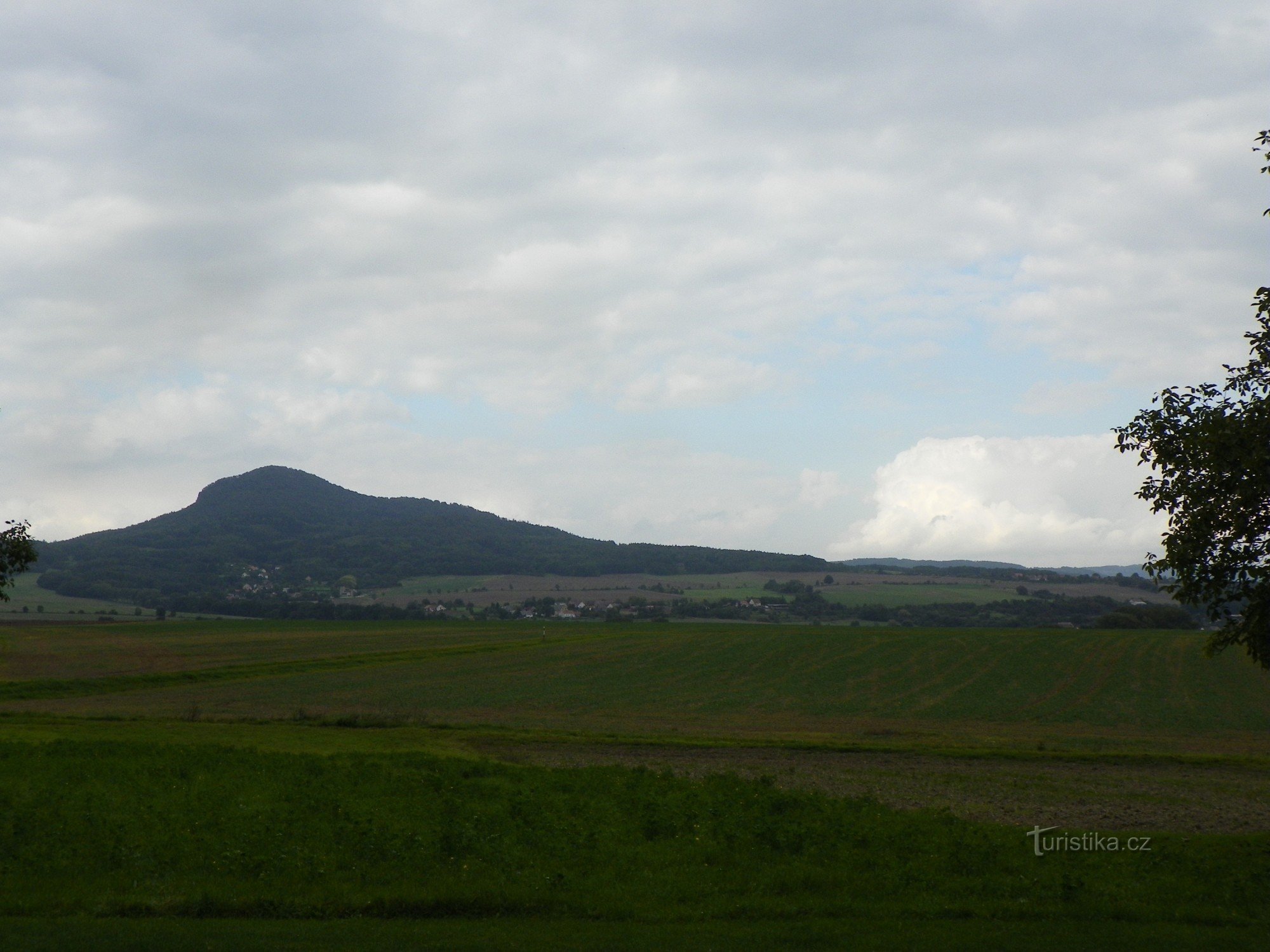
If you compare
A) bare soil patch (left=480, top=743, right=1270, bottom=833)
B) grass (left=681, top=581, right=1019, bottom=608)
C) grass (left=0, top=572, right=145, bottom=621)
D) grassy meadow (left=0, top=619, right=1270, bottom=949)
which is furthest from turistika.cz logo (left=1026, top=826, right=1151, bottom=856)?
grass (left=681, top=581, right=1019, bottom=608)

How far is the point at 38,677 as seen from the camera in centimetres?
6197

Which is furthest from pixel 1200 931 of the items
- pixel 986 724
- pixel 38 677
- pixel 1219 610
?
pixel 38 677

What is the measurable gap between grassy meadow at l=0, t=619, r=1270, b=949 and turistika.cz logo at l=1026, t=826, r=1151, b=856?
0.23 m

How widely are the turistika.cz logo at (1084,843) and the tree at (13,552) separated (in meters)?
21.9

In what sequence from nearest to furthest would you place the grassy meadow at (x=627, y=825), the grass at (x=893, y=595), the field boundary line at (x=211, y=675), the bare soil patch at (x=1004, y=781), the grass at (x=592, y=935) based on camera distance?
the grass at (x=592, y=935) → the grassy meadow at (x=627, y=825) → the bare soil patch at (x=1004, y=781) → the field boundary line at (x=211, y=675) → the grass at (x=893, y=595)

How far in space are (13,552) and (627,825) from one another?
15.2 m

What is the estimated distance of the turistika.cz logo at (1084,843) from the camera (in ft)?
55.0

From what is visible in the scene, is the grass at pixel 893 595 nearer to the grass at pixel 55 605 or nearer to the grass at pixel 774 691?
the grass at pixel 774 691

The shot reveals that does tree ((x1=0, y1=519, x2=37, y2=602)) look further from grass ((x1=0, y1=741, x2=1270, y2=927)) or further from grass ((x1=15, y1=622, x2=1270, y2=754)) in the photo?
grass ((x1=15, y1=622, x2=1270, y2=754))

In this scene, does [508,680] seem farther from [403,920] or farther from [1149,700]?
[403,920]

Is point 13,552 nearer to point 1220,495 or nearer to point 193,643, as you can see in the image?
point 1220,495

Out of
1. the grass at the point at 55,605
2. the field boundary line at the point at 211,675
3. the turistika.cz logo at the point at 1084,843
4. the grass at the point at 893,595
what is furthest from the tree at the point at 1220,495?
the grass at the point at 893,595

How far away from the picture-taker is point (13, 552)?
22.0 meters

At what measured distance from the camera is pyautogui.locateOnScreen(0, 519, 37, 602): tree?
71.6ft
